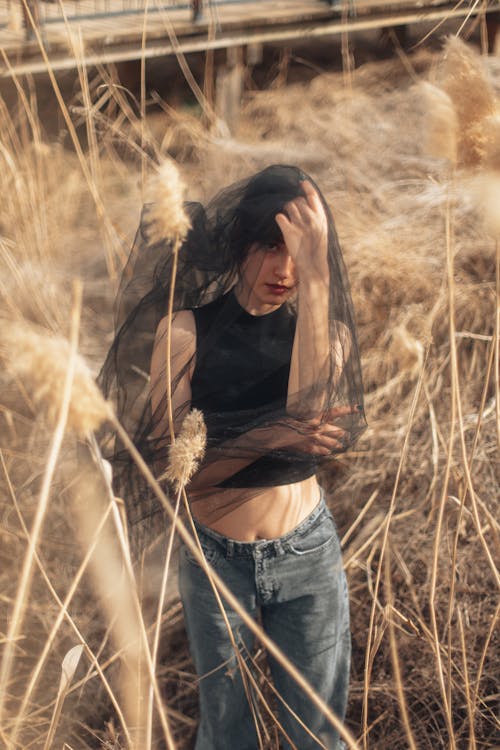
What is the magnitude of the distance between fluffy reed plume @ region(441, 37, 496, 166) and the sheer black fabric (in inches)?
14.4

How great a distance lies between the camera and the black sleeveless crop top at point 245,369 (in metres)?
1.23

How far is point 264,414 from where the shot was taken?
1.22 meters

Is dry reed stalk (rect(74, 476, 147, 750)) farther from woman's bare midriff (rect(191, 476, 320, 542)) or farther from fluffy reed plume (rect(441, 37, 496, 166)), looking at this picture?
fluffy reed plume (rect(441, 37, 496, 166))

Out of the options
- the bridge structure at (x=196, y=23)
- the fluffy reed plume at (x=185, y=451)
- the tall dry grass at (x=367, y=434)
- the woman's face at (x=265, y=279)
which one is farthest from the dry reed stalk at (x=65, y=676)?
the bridge structure at (x=196, y=23)

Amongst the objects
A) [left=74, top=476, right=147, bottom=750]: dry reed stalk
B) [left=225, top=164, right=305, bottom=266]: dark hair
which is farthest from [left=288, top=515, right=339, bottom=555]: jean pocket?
[left=225, top=164, right=305, bottom=266]: dark hair

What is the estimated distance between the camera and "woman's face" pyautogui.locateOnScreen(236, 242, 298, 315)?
1.24 metres

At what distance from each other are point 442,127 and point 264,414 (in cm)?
56

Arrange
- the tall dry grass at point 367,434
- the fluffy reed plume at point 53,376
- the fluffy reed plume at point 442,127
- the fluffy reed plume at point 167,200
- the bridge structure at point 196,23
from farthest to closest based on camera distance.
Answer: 1. the bridge structure at point 196,23
2. the tall dry grass at point 367,434
3. the fluffy reed plume at point 442,127
4. the fluffy reed plume at point 167,200
5. the fluffy reed plume at point 53,376

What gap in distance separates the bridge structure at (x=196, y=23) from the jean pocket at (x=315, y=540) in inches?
95.9

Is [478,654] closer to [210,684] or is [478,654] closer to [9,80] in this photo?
[210,684]

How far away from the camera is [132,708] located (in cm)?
83

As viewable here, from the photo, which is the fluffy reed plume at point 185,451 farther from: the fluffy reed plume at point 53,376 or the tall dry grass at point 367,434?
the fluffy reed plume at point 53,376

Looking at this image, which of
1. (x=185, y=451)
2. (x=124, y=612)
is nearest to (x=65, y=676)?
(x=124, y=612)

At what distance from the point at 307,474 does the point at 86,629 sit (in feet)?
3.72
